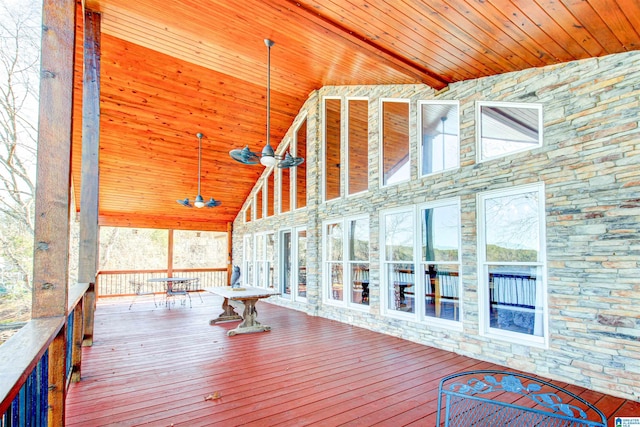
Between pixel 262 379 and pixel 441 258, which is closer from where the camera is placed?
pixel 262 379

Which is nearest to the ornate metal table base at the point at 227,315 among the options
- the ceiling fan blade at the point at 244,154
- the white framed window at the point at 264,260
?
the white framed window at the point at 264,260

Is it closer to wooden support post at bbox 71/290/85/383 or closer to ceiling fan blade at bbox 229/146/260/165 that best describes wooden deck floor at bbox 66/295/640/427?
wooden support post at bbox 71/290/85/383

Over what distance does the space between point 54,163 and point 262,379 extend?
2790 millimetres

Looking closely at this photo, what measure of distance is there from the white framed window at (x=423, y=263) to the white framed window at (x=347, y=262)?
620mm

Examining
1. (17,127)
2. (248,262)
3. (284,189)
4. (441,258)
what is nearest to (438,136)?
(441,258)

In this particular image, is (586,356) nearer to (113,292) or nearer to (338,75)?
(338,75)

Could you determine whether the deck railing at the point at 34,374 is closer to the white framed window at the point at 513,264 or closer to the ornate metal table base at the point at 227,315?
the white framed window at the point at 513,264

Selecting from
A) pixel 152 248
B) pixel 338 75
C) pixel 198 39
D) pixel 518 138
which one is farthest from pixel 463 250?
Result: pixel 152 248

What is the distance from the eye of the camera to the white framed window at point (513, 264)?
12.5 feet

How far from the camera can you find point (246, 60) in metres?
6.38

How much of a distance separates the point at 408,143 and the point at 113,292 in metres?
10.1

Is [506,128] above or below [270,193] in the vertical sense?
above

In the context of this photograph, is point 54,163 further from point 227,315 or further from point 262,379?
point 227,315

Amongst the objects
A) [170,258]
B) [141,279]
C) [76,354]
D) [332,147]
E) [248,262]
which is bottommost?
[141,279]
